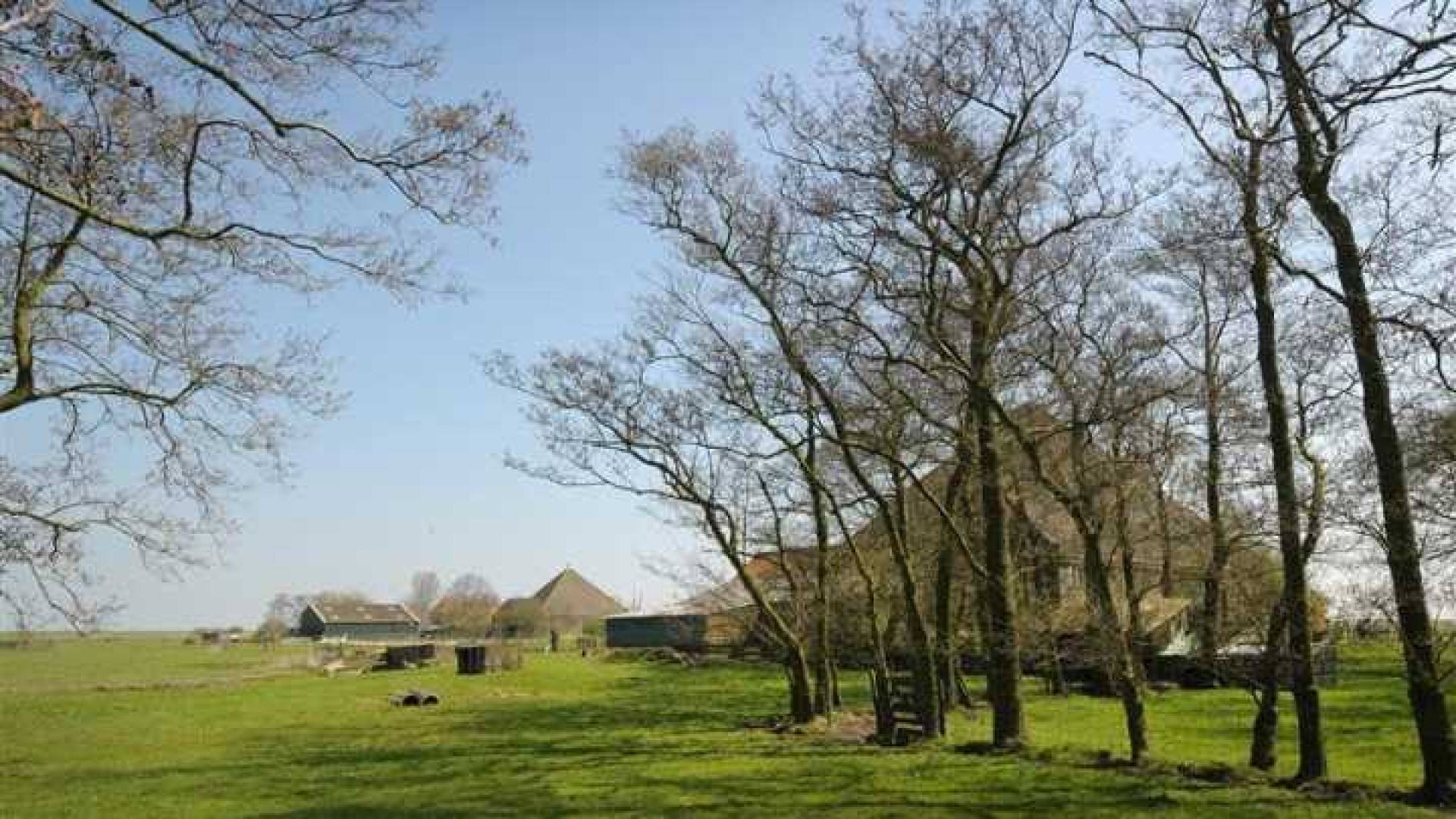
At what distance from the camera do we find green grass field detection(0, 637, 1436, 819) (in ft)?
42.5

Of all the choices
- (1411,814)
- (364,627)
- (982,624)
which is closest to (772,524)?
(982,624)

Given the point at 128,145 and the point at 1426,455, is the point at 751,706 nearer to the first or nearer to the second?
the point at 1426,455

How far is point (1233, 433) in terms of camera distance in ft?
52.8

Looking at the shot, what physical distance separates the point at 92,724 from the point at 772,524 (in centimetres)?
1785

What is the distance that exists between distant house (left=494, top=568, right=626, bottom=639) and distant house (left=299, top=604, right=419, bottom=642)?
1188cm

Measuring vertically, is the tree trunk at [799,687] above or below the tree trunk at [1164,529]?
below

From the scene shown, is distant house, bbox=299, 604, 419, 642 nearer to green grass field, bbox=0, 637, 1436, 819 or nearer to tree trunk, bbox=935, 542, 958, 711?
green grass field, bbox=0, 637, 1436, 819

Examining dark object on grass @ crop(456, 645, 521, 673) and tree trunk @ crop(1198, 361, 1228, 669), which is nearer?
tree trunk @ crop(1198, 361, 1228, 669)

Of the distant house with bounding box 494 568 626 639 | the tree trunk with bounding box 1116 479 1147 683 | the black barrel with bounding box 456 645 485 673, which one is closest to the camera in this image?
the tree trunk with bounding box 1116 479 1147 683

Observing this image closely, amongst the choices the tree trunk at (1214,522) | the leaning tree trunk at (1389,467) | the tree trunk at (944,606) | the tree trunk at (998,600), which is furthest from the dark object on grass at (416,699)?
the leaning tree trunk at (1389,467)

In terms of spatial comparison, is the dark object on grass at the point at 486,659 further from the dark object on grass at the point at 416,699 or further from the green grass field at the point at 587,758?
Answer: the dark object on grass at the point at 416,699

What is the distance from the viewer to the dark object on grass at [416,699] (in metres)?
33.1

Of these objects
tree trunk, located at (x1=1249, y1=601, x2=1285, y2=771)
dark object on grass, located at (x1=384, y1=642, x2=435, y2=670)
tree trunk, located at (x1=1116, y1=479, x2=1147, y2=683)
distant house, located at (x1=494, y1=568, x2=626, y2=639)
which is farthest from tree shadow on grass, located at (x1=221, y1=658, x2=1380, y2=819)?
distant house, located at (x1=494, y1=568, x2=626, y2=639)

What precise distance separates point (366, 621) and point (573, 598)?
22421 millimetres
